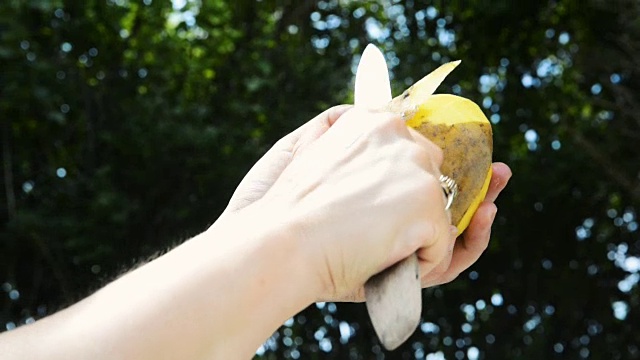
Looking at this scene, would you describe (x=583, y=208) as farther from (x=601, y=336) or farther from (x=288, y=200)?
(x=288, y=200)

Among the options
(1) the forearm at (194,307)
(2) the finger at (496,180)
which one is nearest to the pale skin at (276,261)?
(1) the forearm at (194,307)

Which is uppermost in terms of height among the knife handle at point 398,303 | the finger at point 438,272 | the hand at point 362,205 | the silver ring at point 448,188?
the hand at point 362,205

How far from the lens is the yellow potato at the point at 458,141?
1.07 metres

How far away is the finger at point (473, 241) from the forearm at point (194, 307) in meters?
0.37

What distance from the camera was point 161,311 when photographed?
0.74 m

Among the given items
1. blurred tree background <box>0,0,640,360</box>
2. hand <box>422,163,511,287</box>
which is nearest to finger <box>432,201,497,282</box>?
hand <box>422,163,511,287</box>

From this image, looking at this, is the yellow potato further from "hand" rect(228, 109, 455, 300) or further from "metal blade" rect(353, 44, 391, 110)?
"hand" rect(228, 109, 455, 300)

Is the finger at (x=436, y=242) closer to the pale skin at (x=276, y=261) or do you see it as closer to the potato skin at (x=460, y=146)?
the pale skin at (x=276, y=261)

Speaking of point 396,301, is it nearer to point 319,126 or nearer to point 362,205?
point 362,205

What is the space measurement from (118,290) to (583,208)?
3.61 m

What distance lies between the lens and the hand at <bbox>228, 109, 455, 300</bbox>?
788 millimetres

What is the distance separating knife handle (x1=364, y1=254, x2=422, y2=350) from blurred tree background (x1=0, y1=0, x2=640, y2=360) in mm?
2783

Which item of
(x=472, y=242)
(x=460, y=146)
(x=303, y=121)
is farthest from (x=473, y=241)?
(x=303, y=121)

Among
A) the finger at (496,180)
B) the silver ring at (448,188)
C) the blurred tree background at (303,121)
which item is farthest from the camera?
the blurred tree background at (303,121)
